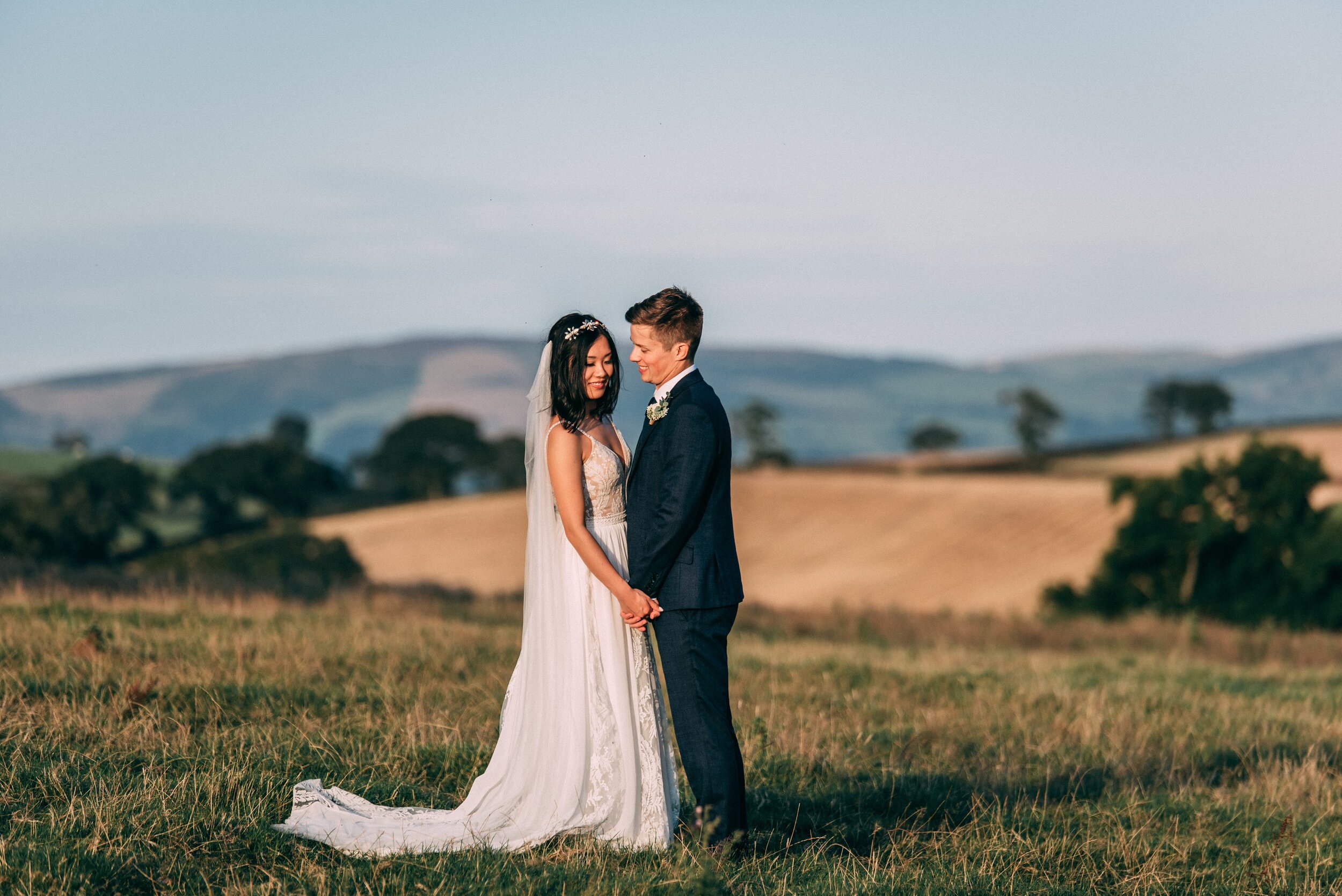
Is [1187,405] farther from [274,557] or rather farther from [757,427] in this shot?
[274,557]

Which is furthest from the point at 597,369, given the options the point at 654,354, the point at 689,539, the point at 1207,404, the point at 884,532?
the point at 1207,404

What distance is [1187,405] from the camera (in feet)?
305

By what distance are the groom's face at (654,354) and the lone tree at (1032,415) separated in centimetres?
9072

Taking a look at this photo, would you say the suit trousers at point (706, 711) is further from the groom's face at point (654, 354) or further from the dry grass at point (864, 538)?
the dry grass at point (864, 538)

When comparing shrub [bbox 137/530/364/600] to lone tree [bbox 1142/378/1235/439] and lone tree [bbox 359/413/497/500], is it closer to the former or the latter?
lone tree [bbox 359/413/497/500]

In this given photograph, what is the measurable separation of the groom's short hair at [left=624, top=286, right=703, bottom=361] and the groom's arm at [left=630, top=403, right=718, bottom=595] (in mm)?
320

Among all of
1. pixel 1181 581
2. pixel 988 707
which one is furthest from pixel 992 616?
pixel 988 707

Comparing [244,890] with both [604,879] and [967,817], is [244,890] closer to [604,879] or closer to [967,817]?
[604,879]

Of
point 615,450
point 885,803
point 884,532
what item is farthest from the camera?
point 884,532

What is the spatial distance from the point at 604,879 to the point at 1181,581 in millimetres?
34268

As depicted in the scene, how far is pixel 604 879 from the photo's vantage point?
5.20 meters

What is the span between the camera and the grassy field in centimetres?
532

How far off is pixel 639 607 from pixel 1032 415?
320 ft

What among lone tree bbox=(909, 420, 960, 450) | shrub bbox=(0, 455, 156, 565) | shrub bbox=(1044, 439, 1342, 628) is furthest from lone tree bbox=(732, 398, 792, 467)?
shrub bbox=(1044, 439, 1342, 628)
